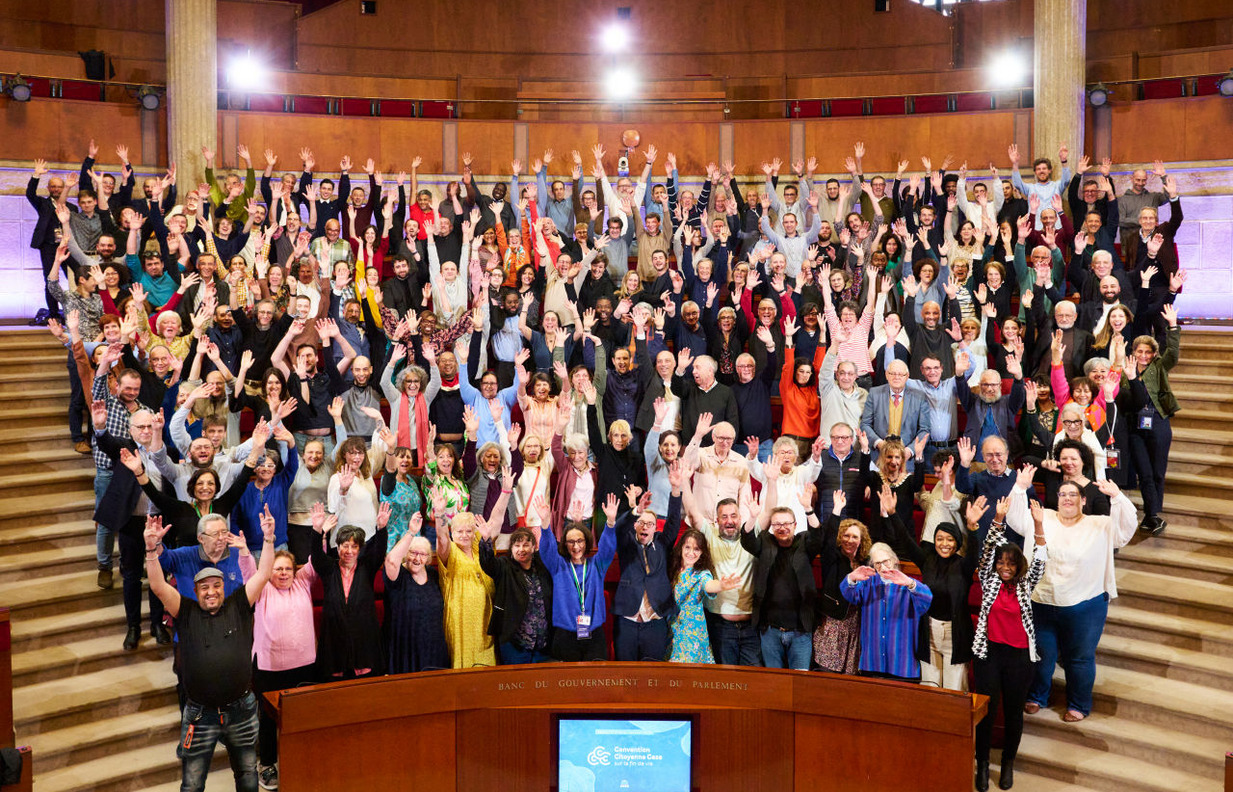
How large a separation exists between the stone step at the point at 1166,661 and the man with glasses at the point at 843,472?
5.02ft

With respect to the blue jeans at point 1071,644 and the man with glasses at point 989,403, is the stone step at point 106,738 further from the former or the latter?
the man with glasses at point 989,403

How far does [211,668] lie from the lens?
4746 mm

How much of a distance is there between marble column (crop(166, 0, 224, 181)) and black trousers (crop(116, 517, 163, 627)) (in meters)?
6.01

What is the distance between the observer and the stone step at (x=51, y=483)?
22.7 ft

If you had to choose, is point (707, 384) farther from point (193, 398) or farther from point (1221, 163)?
point (1221, 163)

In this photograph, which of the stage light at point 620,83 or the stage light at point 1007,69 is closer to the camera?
the stage light at point 1007,69

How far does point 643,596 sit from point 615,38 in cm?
1002

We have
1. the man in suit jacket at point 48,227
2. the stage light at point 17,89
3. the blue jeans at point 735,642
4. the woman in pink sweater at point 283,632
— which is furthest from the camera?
the stage light at point 17,89

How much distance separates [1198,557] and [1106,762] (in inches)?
64.6

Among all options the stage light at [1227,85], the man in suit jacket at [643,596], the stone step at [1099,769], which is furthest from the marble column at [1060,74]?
the man in suit jacket at [643,596]

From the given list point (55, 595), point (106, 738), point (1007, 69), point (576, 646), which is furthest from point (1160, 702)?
point (1007, 69)

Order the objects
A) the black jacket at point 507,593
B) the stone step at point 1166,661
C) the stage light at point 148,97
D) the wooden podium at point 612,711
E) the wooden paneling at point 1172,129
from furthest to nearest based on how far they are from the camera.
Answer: the stage light at point 148,97
the wooden paneling at point 1172,129
the stone step at point 1166,661
the black jacket at point 507,593
the wooden podium at point 612,711

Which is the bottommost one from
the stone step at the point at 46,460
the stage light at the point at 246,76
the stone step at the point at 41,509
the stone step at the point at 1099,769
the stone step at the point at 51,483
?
the stone step at the point at 1099,769

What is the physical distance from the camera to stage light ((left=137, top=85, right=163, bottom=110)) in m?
11.1
